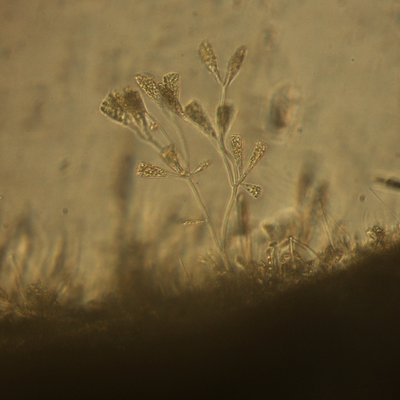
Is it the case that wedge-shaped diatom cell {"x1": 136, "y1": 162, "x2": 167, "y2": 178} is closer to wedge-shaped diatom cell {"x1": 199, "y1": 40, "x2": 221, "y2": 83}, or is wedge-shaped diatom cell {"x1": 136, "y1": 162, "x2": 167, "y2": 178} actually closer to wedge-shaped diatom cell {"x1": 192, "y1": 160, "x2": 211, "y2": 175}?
wedge-shaped diatom cell {"x1": 192, "y1": 160, "x2": 211, "y2": 175}

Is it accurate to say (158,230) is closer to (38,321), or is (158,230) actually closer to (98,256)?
(98,256)

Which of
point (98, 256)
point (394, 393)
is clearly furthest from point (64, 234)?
point (394, 393)

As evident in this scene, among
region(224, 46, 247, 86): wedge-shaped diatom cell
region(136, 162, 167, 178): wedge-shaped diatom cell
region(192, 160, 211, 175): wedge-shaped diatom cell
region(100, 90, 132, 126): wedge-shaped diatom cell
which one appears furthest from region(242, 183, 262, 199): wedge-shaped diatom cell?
region(100, 90, 132, 126): wedge-shaped diatom cell

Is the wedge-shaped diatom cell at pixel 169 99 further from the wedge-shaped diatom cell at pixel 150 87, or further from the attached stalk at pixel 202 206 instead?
the attached stalk at pixel 202 206

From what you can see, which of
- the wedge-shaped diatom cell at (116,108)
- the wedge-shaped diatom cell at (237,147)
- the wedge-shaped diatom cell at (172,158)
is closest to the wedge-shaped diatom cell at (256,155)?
the wedge-shaped diatom cell at (237,147)

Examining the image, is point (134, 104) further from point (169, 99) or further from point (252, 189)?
point (252, 189)
